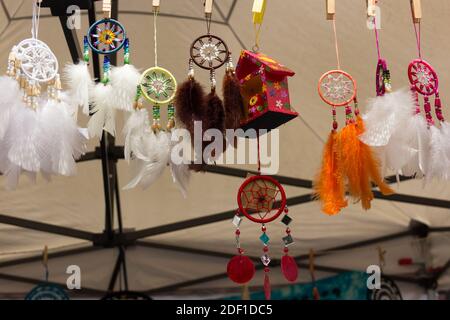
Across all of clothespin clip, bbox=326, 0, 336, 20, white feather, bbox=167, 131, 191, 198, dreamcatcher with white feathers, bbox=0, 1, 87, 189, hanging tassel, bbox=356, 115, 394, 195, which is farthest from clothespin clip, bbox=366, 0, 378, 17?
dreamcatcher with white feathers, bbox=0, 1, 87, 189

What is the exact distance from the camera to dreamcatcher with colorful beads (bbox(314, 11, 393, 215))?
8.09 feet

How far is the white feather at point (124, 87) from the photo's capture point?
2396mm

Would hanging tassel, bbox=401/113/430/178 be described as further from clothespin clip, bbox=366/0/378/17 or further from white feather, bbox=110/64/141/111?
white feather, bbox=110/64/141/111

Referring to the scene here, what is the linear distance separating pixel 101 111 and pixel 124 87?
12 centimetres

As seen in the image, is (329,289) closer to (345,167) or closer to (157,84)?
(345,167)

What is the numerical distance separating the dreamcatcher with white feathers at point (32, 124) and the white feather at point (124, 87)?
18 cm

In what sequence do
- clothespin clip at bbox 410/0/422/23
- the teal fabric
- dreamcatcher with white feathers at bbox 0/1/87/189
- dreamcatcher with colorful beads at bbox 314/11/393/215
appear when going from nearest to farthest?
dreamcatcher with white feathers at bbox 0/1/87/189
dreamcatcher with colorful beads at bbox 314/11/393/215
clothespin clip at bbox 410/0/422/23
the teal fabric

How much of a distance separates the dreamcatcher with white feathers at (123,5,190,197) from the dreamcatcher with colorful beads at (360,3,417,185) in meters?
0.67

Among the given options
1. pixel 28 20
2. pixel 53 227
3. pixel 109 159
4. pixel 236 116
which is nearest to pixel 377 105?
pixel 236 116

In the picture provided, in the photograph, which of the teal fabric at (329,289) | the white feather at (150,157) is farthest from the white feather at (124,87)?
the teal fabric at (329,289)
